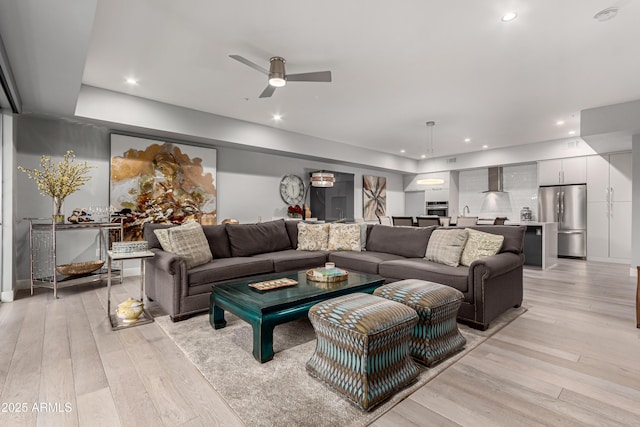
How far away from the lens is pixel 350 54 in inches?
128

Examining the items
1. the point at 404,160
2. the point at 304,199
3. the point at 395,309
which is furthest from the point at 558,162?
the point at 395,309

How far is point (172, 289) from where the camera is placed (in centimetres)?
287

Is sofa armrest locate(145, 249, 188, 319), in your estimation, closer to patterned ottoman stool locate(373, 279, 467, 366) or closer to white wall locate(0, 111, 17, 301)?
patterned ottoman stool locate(373, 279, 467, 366)

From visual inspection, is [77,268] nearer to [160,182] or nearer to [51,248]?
[51,248]

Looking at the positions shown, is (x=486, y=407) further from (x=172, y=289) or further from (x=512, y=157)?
(x=512, y=157)

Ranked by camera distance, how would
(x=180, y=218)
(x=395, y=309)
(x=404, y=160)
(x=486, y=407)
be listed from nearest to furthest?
1. (x=486, y=407)
2. (x=395, y=309)
3. (x=180, y=218)
4. (x=404, y=160)

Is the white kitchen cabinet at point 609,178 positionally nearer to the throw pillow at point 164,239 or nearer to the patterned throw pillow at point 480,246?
the patterned throw pillow at point 480,246

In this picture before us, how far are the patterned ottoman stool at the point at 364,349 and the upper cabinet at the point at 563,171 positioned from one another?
7127 millimetres

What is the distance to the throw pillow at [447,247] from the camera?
3.24 meters

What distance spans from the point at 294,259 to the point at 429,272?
1.60 m

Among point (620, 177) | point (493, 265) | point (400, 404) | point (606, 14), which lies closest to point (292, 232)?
point (493, 265)

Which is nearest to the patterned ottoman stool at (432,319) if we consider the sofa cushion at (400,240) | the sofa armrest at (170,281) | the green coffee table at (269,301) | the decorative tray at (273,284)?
the green coffee table at (269,301)

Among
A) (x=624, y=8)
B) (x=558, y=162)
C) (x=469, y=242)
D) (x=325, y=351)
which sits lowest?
(x=325, y=351)

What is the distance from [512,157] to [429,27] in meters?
6.12
